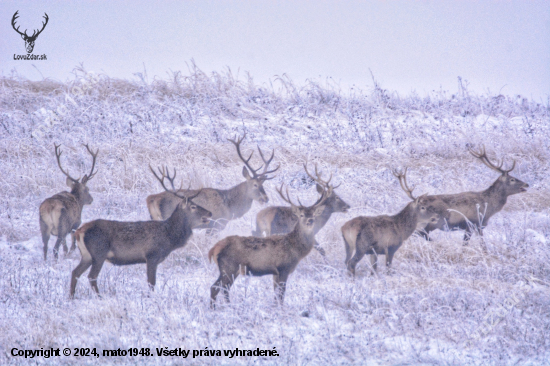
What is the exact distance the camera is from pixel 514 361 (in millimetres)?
4496

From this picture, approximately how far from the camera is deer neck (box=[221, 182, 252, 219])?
9555 millimetres

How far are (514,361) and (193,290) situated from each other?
3442 millimetres

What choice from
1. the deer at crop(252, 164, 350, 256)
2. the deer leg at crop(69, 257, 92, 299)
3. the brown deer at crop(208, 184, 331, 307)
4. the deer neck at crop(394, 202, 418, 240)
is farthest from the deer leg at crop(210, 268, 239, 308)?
the deer neck at crop(394, 202, 418, 240)

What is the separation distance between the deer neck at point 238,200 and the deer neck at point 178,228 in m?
2.69

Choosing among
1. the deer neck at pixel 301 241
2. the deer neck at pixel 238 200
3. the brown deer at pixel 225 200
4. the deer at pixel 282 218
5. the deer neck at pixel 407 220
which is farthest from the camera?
the deer neck at pixel 238 200

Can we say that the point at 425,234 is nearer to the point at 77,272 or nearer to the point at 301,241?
the point at 301,241

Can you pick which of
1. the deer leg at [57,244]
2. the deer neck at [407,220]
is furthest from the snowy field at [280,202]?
the deer neck at [407,220]

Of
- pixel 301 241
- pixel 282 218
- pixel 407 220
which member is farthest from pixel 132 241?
pixel 407 220

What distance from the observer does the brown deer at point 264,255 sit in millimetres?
5688

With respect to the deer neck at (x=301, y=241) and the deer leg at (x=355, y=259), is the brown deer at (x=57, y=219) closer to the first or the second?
the deer neck at (x=301, y=241)

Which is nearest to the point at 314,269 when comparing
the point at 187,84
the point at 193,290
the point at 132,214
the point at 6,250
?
the point at 193,290

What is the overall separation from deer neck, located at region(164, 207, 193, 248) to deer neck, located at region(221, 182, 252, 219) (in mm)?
2689

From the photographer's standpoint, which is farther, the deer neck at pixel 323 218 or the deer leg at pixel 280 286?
the deer neck at pixel 323 218

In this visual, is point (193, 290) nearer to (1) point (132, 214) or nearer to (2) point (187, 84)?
(1) point (132, 214)
